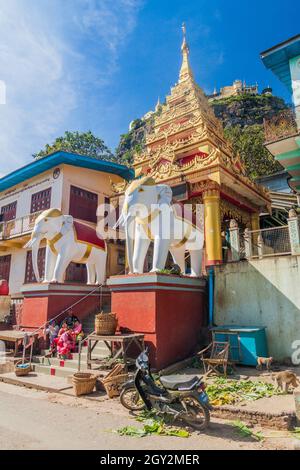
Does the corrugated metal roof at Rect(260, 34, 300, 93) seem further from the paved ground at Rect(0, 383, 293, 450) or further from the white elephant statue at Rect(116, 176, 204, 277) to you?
the paved ground at Rect(0, 383, 293, 450)

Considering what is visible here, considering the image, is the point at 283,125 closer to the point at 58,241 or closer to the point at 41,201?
the point at 58,241

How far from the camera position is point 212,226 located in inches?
463

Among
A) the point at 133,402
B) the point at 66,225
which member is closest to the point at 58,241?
the point at 66,225

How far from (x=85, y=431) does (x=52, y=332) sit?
18.3ft

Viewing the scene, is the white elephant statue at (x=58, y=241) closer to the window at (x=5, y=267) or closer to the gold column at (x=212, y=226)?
the gold column at (x=212, y=226)

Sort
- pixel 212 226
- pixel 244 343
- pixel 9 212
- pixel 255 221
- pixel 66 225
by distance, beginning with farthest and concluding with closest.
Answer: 1. pixel 9 212
2. pixel 255 221
3. pixel 212 226
4. pixel 66 225
5. pixel 244 343

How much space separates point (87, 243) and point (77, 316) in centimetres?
271

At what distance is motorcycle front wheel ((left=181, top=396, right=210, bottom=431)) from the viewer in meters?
4.82

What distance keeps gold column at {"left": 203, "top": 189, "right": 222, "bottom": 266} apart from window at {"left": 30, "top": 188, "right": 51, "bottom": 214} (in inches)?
331

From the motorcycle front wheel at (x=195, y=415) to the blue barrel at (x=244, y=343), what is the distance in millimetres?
3193

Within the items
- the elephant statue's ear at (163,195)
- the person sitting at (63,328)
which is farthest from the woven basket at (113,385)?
the elephant statue's ear at (163,195)
